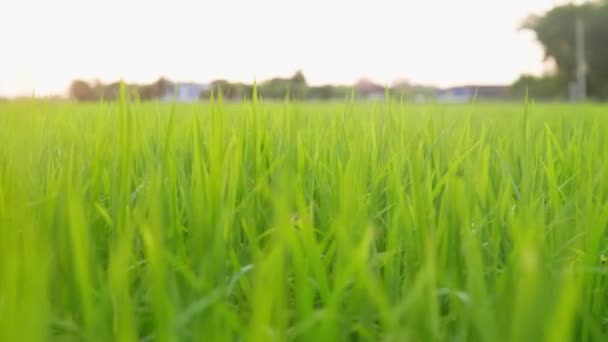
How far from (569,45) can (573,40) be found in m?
0.25

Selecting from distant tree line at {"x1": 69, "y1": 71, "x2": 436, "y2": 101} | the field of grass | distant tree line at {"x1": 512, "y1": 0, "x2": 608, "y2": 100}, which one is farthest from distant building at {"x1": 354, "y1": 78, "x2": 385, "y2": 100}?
distant tree line at {"x1": 512, "y1": 0, "x2": 608, "y2": 100}

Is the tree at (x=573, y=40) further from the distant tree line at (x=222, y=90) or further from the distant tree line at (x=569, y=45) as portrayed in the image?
the distant tree line at (x=222, y=90)

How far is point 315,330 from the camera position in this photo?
0.51 m

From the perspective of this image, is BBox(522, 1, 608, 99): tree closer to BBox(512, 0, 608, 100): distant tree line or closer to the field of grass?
BBox(512, 0, 608, 100): distant tree line

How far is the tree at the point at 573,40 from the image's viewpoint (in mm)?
26578

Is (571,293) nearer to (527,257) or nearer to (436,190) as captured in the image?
(527,257)

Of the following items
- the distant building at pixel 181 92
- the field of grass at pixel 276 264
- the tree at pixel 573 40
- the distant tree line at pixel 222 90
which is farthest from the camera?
the tree at pixel 573 40

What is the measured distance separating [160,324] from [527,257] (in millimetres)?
265

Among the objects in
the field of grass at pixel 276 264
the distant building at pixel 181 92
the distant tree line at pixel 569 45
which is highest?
the distant tree line at pixel 569 45

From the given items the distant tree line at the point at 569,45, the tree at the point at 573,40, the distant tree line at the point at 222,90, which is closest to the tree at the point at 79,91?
the distant tree line at the point at 222,90

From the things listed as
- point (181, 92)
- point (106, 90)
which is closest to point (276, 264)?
point (181, 92)

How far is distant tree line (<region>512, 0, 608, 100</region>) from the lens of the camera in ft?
87.3

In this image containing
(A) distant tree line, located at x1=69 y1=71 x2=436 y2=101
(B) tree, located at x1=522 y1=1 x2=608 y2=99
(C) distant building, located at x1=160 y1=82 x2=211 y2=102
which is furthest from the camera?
(B) tree, located at x1=522 y1=1 x2=608 y2=99

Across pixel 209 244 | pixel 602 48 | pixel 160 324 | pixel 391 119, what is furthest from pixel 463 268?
pixel 602 48
